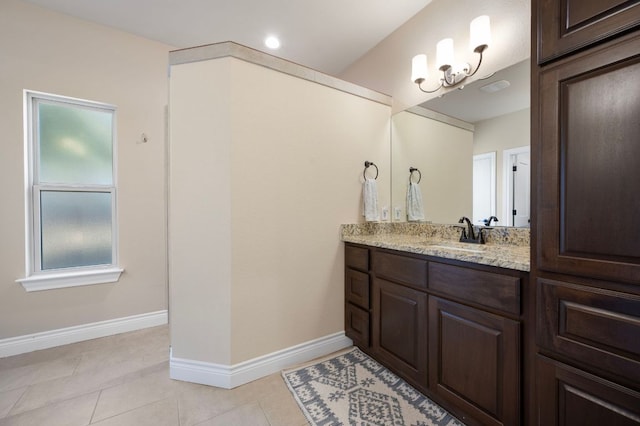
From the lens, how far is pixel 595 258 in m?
0.89

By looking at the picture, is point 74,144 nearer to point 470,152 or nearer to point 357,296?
point 357,296

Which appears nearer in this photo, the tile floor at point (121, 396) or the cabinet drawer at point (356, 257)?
the tile floor at point (121, 396)

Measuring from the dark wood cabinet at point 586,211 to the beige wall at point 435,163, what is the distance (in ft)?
3.28

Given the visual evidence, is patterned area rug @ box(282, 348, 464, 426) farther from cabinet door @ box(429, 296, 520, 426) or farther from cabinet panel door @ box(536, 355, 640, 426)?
cabinet panel door @ box(536, 355, 640, 426)

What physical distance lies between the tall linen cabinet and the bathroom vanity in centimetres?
54

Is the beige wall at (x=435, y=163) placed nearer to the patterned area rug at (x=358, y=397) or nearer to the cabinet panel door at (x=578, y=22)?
the cabinet panel door at (x=578, y=22)

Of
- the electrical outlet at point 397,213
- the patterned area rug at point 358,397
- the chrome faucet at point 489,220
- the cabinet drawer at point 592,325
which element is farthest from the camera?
the electrical outlet at point 397,213

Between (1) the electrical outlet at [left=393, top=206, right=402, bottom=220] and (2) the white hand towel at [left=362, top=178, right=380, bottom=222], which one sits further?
(1) the electrical outlet at [left=393, top=206, right=402, bottom=220]

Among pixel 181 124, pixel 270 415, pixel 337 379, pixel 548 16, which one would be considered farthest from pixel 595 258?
pixel 181 124

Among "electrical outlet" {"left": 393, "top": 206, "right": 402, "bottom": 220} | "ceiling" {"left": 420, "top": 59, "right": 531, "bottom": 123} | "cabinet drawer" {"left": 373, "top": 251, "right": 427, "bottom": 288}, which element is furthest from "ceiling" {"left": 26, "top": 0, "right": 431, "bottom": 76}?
"cabinet drawer" {"left": 373, "top": 251, "right": 427, "bottom": 288}

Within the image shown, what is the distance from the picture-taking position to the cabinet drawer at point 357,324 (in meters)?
2.01

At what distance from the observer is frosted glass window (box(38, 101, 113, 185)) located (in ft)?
7.49

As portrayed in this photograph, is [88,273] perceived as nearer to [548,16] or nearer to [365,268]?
[365,268]

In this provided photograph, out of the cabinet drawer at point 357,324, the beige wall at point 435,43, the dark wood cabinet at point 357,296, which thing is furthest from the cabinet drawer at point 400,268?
the beige wall at point 435,43
